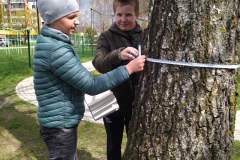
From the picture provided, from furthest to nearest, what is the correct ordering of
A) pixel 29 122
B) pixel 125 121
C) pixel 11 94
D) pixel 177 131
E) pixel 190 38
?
pixel 11 94, pixel 29 122, pixel 125 121, pixel 177 131, pixel 190 38

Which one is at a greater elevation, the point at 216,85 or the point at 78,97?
the point at 216,85

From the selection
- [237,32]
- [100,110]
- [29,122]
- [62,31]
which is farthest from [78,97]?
[29,122]

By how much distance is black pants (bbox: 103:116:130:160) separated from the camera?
2369mm

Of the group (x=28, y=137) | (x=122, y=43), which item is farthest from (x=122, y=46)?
(x=28, y=137)

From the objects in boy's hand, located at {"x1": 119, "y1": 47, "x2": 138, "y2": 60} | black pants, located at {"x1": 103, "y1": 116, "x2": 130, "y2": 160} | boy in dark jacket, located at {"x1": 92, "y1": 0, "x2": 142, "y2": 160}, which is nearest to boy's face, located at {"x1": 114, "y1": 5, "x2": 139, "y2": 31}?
boy in dark jacket, located at {"x1": 92, "y1": 0, "x2": 142, "y2": 160}

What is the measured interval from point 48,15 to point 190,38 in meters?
0.86

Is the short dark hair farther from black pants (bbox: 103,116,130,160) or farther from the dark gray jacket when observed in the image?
black pants (bbox: 103,116,130,160)

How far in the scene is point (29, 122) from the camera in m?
4.40

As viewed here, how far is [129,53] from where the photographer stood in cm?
179

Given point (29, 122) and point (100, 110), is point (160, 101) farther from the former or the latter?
point (29, 122)

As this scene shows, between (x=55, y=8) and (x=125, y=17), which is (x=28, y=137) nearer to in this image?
(x=125, y=17)

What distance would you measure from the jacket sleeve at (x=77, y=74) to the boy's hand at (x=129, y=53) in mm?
89

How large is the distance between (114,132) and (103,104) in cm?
57

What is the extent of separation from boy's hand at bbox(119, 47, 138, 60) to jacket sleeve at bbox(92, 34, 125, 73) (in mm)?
82
